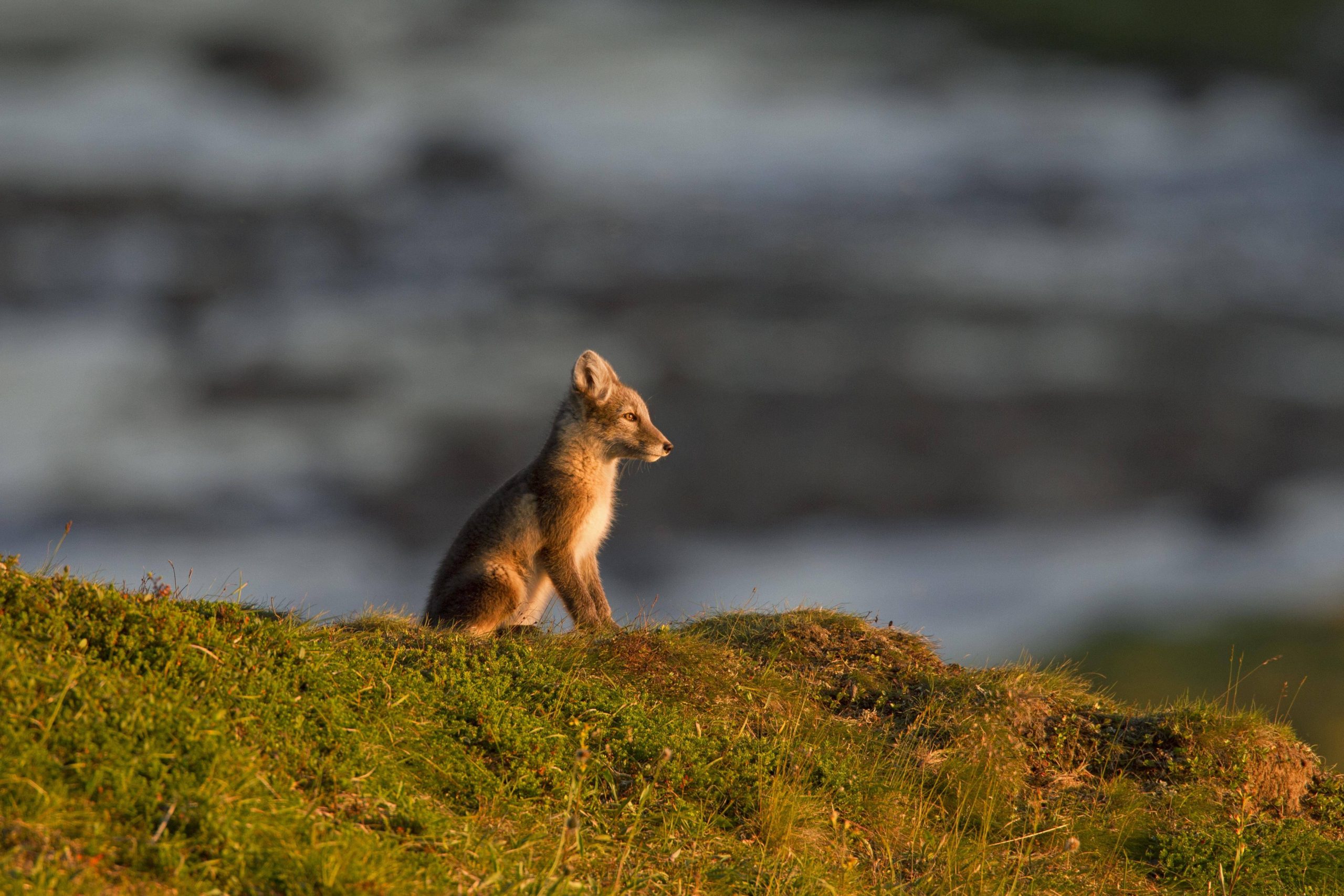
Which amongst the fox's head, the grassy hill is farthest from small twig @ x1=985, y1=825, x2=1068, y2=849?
the fox's head

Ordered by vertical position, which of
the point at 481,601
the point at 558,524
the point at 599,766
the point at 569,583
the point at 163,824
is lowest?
the point at 163,824

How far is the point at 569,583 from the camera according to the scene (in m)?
10.9

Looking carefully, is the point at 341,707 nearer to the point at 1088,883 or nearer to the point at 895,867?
the point at 895,867

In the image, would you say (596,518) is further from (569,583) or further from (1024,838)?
(1024,838)

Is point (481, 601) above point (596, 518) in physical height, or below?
below

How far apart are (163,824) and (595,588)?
697cm

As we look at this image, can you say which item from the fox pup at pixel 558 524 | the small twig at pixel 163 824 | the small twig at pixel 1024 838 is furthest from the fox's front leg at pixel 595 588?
the small twig at pixel 163 824

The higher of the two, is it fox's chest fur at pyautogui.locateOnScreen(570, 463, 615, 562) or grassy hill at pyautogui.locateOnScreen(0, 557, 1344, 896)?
fox's chest fur at pyautogui.locateOnScreen(570, 463, 615, 562)

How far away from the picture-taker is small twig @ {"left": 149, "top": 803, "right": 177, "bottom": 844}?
4.40 m

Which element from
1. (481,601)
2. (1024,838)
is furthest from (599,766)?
(481,601)

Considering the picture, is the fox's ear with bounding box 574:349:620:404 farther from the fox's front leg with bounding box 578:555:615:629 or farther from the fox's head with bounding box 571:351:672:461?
the fox's front leg with bounding box 578:555:615:629

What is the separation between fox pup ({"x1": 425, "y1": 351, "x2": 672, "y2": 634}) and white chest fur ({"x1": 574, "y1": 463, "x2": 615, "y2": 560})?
0.05 feet

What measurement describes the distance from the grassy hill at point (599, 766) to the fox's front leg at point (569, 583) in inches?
35.7

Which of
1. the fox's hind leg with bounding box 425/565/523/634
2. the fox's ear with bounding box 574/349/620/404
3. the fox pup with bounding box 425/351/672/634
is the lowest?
the fox's hind leg with bounding box 425/565/523/634
